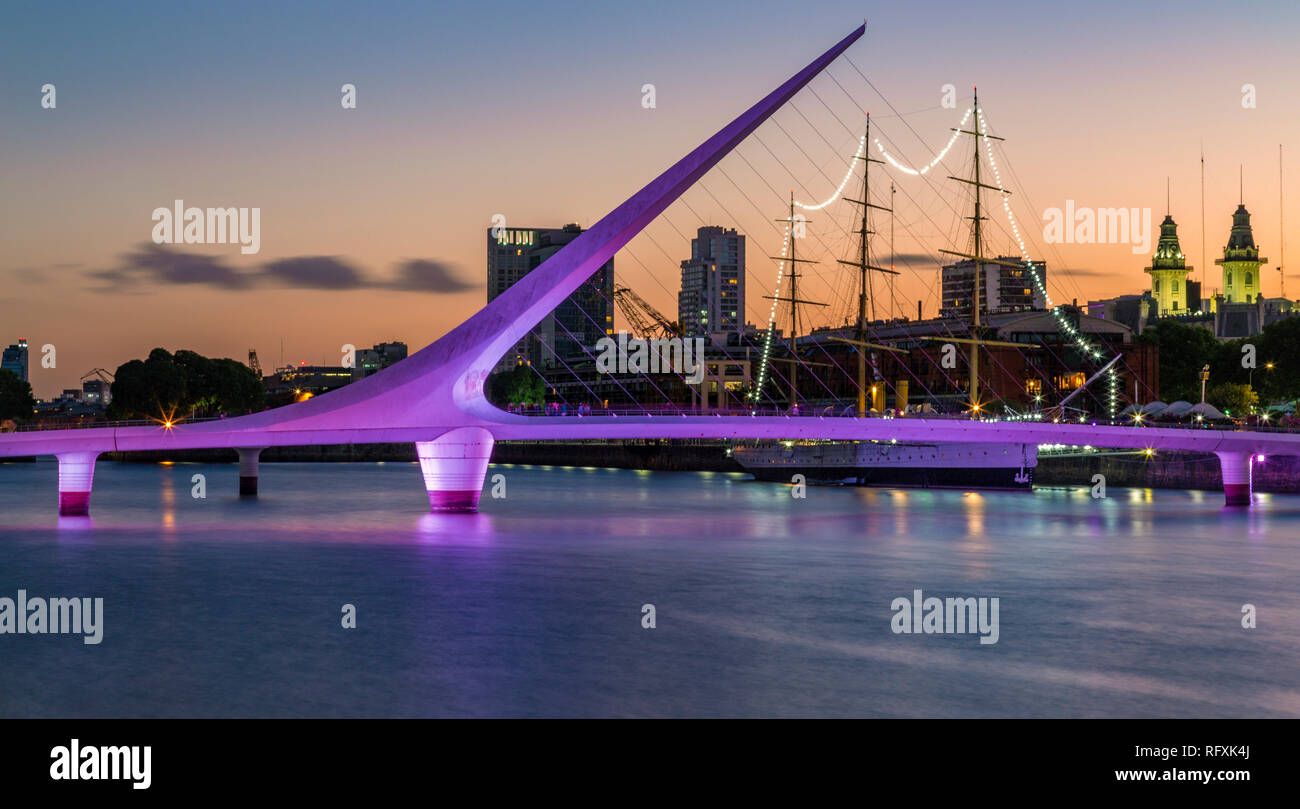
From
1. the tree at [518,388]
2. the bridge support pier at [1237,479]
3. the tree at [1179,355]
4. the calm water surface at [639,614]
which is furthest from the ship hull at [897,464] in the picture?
the tree at [518,388]

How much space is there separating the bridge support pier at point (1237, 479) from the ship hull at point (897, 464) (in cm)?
1826

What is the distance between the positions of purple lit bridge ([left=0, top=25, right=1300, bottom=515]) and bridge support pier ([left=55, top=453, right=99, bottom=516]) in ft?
2.21

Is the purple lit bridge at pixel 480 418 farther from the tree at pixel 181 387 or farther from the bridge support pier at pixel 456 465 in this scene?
the tree at pixel 181 387

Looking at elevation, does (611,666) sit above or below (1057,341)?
below

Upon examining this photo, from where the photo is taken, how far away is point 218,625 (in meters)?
22.6

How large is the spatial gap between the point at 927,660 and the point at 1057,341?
90.3 meters

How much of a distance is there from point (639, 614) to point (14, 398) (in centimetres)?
11532

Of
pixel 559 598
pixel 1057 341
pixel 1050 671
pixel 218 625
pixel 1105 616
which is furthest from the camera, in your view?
pixel 1057 341

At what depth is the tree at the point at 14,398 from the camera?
392 ft

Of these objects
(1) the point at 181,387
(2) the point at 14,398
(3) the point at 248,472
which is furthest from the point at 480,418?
(2) the point at 14,398

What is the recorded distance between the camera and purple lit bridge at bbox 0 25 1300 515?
1687 inches

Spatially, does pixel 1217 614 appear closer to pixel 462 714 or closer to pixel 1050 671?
pixel 1050 671

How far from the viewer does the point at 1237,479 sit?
183 ft
